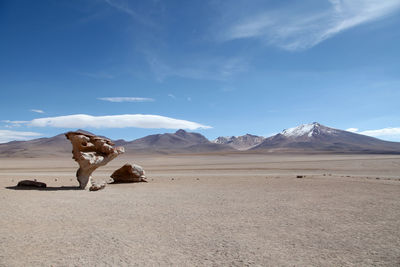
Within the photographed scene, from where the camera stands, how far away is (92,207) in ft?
35.7

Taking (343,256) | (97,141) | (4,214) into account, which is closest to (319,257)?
(343,256)

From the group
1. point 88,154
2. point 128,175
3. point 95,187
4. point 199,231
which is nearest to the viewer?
point 199,231

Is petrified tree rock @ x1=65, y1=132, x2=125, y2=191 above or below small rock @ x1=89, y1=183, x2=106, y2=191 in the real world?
above

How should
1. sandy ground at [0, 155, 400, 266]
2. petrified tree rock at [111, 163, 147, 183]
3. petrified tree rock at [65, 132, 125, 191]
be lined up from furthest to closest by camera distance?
petrified tree rock at [111, 163, 147, 183]
petrified tree rock at [65, 132, 125, 191]
sandy ground at [0, 155, 400, 266]

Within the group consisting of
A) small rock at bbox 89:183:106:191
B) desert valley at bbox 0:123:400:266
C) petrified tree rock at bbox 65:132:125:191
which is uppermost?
petrified tree rock at bbox 65:132:125:191

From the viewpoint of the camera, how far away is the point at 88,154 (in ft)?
54.6

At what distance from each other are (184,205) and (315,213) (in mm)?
4881

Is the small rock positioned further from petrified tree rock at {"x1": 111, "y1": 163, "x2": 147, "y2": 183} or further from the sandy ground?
petrified tree rock at {"x1": 111, "y1": 163, "x2": 147, "y2": 183}

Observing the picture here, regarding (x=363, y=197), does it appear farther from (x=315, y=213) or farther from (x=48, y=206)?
(x=48, y=206)

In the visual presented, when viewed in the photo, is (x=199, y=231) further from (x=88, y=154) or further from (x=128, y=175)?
(x=128, y=175)

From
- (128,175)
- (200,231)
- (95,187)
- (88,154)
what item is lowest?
(200,231)

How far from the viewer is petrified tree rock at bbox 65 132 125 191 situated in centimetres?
1645

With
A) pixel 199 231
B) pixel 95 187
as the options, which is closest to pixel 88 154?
pixel 95 187

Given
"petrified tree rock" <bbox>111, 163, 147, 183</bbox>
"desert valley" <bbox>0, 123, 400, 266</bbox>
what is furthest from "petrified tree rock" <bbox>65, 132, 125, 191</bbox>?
"desert valley" <bbox>0, 123, 400, 266</bbox>
